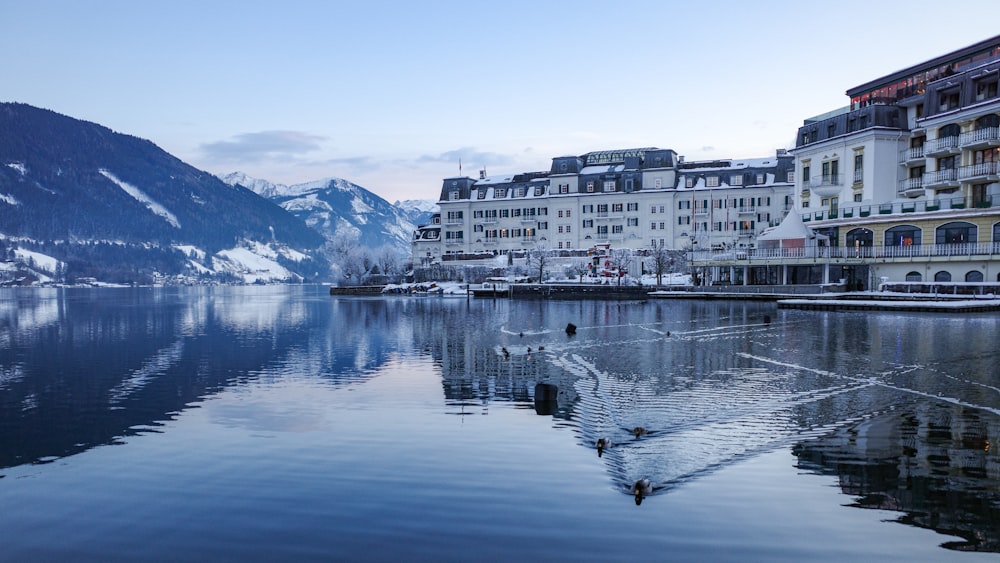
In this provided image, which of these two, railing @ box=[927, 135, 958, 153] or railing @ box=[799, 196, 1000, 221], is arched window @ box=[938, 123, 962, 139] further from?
railing @ box=[799, 196, 1000, 221]

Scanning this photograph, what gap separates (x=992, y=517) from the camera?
36.5ft

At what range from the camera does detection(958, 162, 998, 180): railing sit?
6438 cm

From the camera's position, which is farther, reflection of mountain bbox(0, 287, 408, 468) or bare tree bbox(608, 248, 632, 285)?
bare tree bbox(608, 248, 632, 285)

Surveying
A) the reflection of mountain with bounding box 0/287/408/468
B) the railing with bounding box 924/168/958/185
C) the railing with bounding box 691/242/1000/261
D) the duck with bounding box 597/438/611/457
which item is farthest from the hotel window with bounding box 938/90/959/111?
the duck with bounding box 597/438/611/457

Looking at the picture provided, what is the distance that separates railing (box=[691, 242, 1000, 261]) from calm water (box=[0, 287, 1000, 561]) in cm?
3647

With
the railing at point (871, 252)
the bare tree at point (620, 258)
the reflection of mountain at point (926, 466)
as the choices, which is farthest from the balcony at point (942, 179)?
the reflection of mountain at point (926, 466)

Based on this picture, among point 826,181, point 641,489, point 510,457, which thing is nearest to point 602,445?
point 510,457

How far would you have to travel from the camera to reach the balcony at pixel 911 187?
7200 centimetres

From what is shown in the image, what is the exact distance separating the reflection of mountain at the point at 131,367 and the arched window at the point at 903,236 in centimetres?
5110

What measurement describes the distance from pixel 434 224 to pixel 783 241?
78.4m

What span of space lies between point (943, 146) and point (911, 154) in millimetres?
4188

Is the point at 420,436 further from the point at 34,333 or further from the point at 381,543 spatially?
the point at 34,333

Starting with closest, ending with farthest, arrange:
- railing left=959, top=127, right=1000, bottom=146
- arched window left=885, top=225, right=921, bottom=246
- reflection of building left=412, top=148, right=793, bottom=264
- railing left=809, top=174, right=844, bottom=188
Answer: railing left=959, top=127, right=1000, bottom=146
arched window left=885, top=225, right=921, bottom=246
railing left=809, top=174, right=844, bottom=188
reflection of building left=412, top=148, right=793, bottom=264

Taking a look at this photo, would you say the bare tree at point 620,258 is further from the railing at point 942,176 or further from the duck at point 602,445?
the duck at point 602,445
